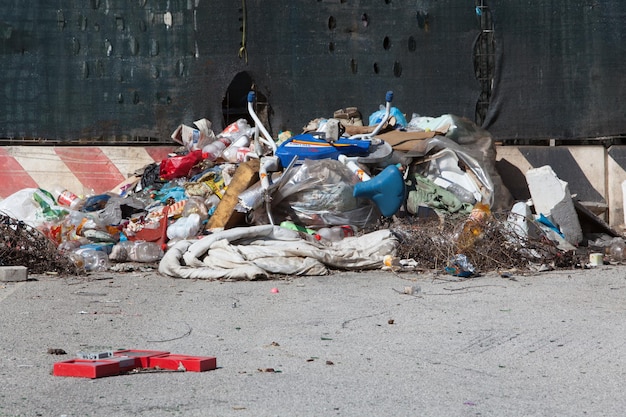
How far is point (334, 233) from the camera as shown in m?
8.80

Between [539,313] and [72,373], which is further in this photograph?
[539,313]

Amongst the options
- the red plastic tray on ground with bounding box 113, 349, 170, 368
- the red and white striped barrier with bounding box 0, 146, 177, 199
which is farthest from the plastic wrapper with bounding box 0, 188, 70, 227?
the red plastic tray on ground with bounding box 113, 349, 170, 368

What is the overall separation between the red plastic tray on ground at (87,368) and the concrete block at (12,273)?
9.52ft

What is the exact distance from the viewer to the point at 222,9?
10.3 m

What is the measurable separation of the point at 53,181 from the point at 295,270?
12.3 feet

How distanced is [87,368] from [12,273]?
3085mm

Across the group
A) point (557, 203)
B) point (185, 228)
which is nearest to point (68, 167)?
point (185, 228)

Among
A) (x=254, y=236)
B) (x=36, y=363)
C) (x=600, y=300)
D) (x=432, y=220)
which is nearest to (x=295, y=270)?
(x=254, y=236)

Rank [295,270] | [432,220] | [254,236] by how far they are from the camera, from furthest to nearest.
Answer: [432,220] → [254,236] → [295,270]

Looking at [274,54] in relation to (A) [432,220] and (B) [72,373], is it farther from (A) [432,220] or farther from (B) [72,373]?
(B) [72,373]

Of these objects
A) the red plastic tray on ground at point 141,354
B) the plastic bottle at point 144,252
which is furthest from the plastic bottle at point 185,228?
the red plastic tray on ground at point 141,354

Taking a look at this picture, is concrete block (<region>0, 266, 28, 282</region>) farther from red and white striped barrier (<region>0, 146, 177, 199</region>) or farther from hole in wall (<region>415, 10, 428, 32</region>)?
hole in wall (<region>415, 10, 428, 32</region>)

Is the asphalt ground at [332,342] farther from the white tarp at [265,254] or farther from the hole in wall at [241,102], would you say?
the hole in wall at [241,102]

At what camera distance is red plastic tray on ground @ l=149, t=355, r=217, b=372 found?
4730 mm
